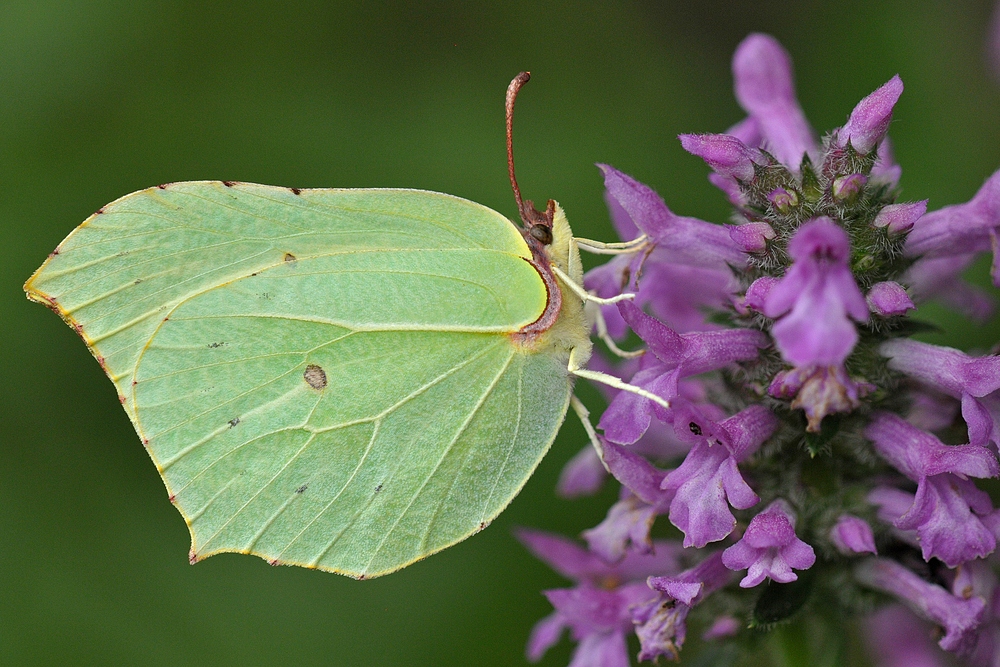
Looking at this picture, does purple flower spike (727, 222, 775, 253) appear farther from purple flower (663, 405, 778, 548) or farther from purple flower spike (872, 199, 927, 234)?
purple flower (663, 405, 778, 548)

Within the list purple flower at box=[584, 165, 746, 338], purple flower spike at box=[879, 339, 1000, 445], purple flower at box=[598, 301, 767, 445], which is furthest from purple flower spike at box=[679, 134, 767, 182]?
purple flower spike at box=[879, 339, 1000, 445]

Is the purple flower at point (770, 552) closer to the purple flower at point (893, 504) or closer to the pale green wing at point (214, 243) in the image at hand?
→ the purple flower at point (893, 504)

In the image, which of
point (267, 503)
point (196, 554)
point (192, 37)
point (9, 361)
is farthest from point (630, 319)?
point (192, 37)

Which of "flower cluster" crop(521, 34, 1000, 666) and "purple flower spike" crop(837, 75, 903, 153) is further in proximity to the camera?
"purple flower spike" crop(837, 75, 903, 153)

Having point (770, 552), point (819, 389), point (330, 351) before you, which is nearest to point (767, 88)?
point (819, 389)

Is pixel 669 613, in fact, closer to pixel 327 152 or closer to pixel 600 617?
pixel 600 617

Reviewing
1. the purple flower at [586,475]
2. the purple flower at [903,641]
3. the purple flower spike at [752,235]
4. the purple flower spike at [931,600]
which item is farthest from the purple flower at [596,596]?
the purple flower at [903,641]
